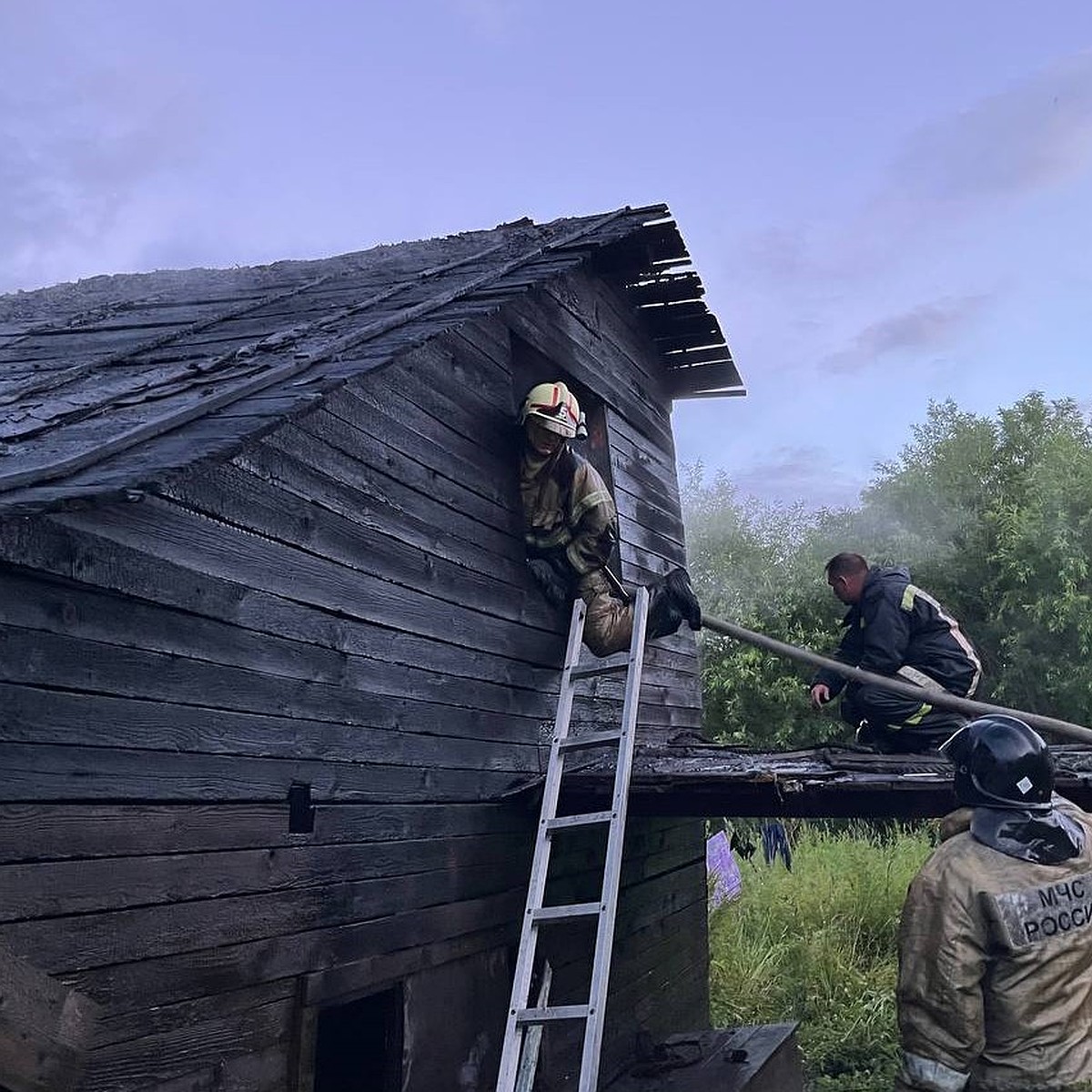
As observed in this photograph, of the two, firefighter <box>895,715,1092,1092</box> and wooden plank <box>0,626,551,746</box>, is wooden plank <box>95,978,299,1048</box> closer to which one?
wooden plank <box>0,626,551,746</box>

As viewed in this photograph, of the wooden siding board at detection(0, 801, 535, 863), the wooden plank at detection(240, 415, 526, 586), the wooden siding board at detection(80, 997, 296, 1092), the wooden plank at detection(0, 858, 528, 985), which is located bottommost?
the wooden siding board at detection(80, 997, 296, 1092)

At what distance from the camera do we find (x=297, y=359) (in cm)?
391

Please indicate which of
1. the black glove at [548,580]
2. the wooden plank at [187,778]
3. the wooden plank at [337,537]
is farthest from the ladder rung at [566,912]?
the black glove at [548,580]

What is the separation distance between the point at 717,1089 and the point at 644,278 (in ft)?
18.4

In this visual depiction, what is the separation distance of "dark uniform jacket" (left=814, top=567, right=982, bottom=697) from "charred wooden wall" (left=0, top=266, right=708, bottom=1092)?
5.83 ft

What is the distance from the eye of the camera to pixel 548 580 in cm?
627

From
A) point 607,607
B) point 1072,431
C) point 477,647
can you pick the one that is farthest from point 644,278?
point 1072,431

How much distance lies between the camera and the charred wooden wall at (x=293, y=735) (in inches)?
120

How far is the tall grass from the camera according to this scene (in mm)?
9586

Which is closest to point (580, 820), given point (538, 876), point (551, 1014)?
point (538, 876)

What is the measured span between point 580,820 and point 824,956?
776 cm

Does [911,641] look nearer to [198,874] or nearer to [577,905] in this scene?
[577,905]

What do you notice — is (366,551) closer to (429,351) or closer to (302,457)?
(302,457)

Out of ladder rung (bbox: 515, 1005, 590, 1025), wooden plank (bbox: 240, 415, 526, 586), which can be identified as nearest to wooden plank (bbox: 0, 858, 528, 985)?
ladder rung (bbox: 515, 1005, 590, 1025)
